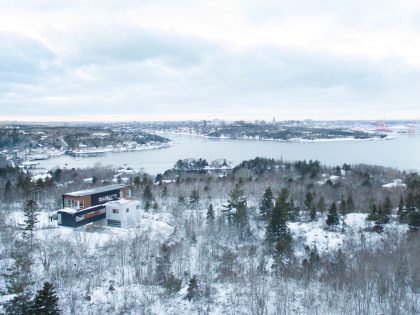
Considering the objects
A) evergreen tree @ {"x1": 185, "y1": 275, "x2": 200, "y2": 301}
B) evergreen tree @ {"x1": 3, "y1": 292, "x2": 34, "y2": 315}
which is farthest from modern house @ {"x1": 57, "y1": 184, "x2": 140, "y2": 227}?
evergreen tree @ {"x1": 3, "y1": 292, "x2": 34, "y2": 315}

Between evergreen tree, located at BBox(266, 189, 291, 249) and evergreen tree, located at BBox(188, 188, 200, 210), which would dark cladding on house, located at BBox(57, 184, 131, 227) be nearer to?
evergreen tree, located at BBox(188, 188, 200, 210)

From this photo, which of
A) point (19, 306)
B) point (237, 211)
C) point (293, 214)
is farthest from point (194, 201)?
point (19, 306)

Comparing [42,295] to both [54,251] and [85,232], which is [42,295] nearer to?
[54,251]

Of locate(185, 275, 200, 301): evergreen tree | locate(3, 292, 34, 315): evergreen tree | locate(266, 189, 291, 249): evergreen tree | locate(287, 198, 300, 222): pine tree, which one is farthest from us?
locate(287, 198, 300, 222): pine tree

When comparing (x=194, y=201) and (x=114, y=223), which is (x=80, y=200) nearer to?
(x=114, y=223)

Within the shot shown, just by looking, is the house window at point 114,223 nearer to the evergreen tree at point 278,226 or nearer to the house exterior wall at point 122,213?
the house exterior wall at point 122,213
